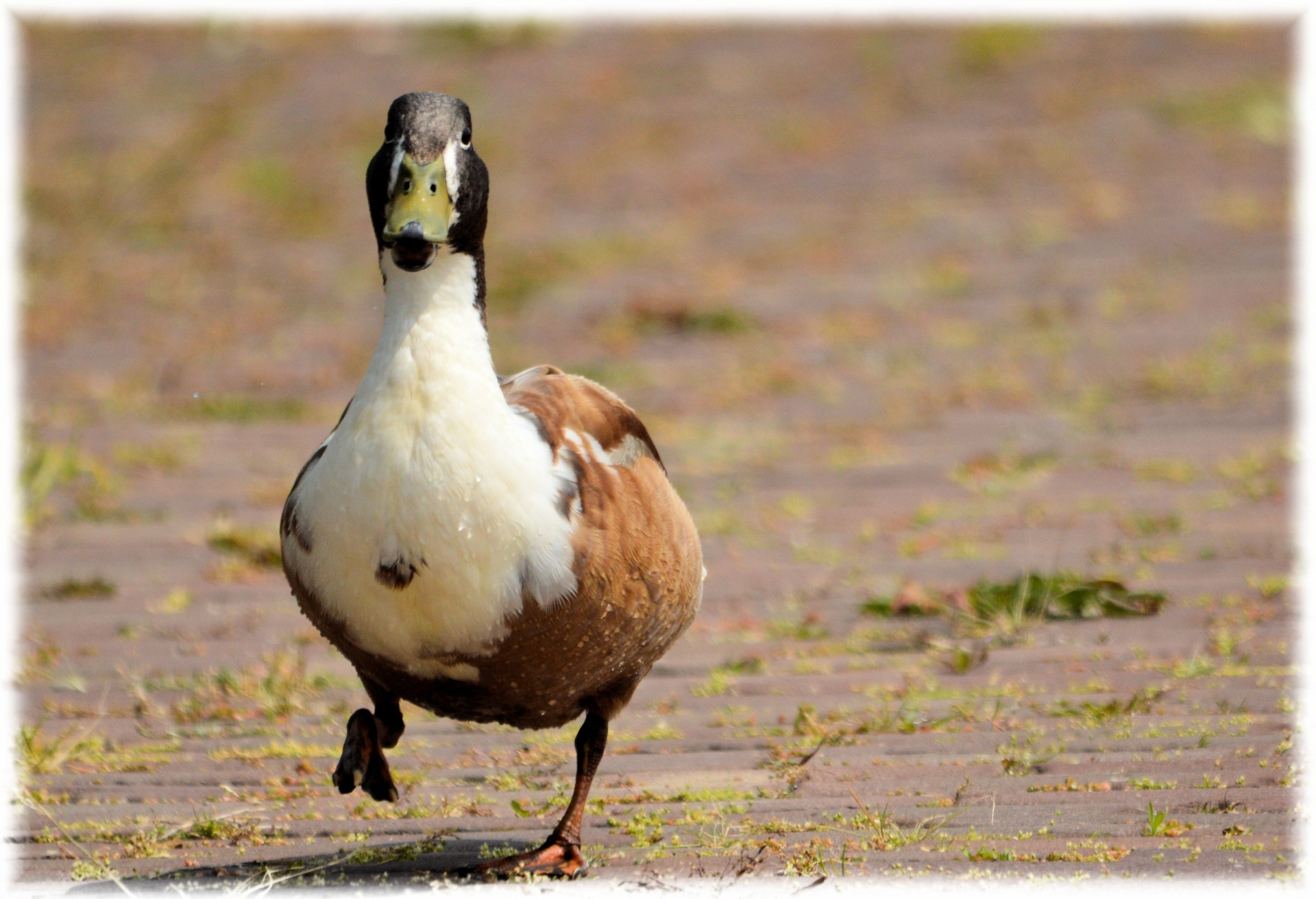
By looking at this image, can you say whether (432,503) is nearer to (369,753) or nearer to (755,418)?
(369,753)

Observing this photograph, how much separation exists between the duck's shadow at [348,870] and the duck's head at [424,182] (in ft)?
4.74

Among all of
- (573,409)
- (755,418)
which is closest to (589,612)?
(573,409)

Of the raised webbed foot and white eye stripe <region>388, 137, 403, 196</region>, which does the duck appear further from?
the raised webbed foot

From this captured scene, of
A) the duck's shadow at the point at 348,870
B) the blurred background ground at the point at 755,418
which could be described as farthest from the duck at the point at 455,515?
the blurred background ground at the point at 755,418

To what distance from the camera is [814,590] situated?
6371mm

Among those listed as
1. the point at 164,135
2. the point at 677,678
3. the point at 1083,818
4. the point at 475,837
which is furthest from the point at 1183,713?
the point at 164,135

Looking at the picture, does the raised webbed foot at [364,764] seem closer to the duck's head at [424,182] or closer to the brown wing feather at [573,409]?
the brown wing feather at [573,409]

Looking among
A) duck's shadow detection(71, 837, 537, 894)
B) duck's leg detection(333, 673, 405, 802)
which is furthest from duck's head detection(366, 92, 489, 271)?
duck's shadow detection(71, 837, 537, 894)

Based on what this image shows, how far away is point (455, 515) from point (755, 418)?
5026 millimetres

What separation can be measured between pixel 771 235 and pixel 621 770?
6.70 metres

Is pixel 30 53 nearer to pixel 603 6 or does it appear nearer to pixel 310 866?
pixel 603 6

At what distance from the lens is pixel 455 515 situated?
12.1 feet

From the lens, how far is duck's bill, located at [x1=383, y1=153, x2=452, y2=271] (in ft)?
12.2

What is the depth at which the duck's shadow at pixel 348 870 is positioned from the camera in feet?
12.9
